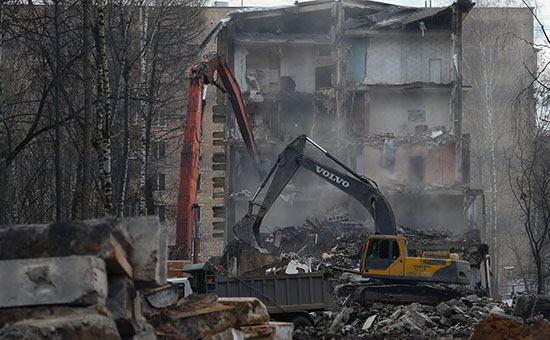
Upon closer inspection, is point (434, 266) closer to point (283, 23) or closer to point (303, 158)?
point (303, 158)

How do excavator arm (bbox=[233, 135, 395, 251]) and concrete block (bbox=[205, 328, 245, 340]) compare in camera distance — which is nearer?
concrete block (bbox=[205, 328, 245, 340])

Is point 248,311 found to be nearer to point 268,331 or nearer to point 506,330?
point 268,331

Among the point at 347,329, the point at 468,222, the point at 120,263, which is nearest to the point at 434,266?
the point at 347,329

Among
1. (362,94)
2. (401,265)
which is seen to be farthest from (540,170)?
(362,94)

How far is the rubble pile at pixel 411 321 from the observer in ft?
50.0

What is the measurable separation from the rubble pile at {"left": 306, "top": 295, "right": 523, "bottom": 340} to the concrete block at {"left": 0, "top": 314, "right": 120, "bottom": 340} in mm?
7685

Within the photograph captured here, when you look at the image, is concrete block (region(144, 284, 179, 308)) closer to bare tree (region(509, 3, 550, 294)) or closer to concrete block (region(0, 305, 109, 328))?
concrete block (region(0, 305, 109, 328))

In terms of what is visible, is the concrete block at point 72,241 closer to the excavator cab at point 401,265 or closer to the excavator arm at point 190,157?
the excavator arm at point 190,157

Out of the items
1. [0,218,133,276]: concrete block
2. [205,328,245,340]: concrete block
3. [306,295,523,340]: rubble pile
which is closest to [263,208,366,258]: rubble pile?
[306,295,523,340]: rubble pile

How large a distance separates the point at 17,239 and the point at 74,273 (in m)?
1.07

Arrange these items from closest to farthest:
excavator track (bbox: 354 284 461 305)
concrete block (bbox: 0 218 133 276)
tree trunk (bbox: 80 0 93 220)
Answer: concrete block (bbox: 0 218 133 276) → tree trunk (bbox: 80 0 93 220) → excavator track (bbox: 354 284 461 305)

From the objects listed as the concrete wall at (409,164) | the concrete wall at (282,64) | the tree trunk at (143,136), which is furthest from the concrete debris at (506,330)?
the concrete wall at (282,64)

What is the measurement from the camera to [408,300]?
19.9 metres

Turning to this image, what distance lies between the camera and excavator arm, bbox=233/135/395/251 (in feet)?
68.4
